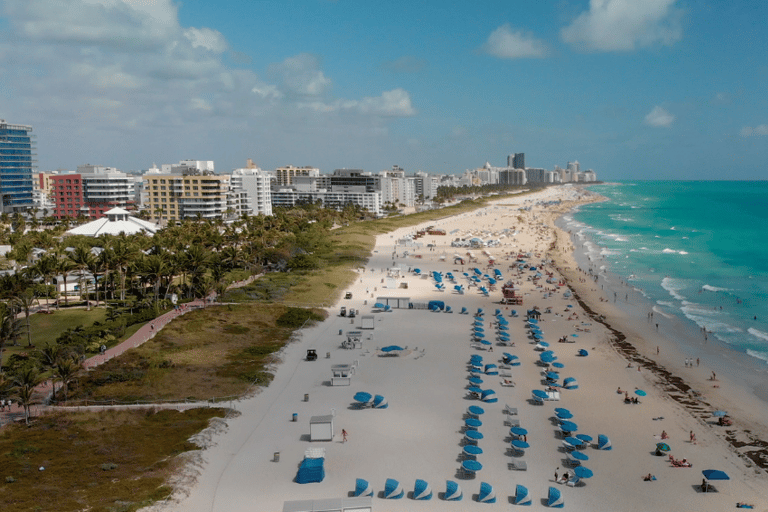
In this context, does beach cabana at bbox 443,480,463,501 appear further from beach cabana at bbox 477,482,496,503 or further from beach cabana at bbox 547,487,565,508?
beach cabana at bbox 547,487,565,508

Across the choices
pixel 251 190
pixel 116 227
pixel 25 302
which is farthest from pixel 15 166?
pixel 25 302

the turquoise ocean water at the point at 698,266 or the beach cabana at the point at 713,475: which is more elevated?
Answer: the turquoise ocean water at the point at 698,266

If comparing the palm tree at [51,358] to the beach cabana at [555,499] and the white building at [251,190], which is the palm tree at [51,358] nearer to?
the beach cabana at [555,499]

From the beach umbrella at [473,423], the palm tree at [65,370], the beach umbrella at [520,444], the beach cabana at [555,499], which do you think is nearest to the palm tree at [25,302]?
the palm tree at [65,370]

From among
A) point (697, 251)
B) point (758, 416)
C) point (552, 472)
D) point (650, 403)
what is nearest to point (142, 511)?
point (552, 472)

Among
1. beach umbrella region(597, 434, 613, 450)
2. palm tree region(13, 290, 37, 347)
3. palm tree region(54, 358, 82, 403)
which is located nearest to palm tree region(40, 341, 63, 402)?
palm tree region(54, 358, 82, 403)
